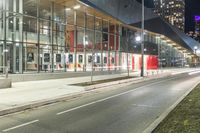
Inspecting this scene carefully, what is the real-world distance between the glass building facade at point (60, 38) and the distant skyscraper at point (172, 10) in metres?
133

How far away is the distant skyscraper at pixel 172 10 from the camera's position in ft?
602

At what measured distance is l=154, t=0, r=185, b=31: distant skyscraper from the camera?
602 ft

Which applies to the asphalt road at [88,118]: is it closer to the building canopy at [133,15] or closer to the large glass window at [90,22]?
the building canopy at [133,15]

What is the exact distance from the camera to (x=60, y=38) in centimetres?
3547

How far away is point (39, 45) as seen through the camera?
31.9m

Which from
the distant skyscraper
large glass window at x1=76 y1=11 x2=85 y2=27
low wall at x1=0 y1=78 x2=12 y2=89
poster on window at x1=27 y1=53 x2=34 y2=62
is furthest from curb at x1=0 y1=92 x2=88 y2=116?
the distant skyscraper

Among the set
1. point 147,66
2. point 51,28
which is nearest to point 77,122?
point 51,28

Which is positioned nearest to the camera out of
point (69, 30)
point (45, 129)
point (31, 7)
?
point (45, 129)

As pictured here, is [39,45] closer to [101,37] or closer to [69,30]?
[69,30]

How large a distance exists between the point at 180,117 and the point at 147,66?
169ft

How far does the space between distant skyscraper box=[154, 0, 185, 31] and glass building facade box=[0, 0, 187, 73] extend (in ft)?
437

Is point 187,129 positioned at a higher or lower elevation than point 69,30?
lower

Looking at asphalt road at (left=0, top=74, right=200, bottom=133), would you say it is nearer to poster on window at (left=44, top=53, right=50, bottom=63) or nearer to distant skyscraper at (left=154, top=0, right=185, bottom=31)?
poster on window at (left=44, top=53, right=50, bottom=63)

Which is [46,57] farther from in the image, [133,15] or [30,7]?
[133,15]
